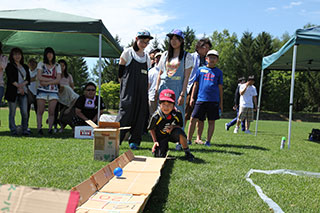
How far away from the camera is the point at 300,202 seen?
281 cm

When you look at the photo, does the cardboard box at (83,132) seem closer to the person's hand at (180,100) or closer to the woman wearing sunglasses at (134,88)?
the woman wearing sunglasses at (134,88)

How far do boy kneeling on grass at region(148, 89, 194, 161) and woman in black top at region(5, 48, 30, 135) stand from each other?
12.5 ft

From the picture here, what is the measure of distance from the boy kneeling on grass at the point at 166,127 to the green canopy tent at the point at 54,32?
263 cm

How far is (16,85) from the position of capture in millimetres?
6668

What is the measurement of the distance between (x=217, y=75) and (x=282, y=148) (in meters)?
2.21

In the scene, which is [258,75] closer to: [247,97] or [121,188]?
[247,97]

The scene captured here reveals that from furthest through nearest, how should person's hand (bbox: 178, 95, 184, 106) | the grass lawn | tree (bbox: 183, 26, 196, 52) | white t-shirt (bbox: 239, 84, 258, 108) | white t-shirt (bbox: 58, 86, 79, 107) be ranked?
tree (bbox: 183, 26, 196, 52), white t-shirt (bbox: 239, 84, 258, 108), white t-shirt (bbox: 58, 86, 79, 107), person's hand (bbox: 178, 95, 184, 106), the grass lawn

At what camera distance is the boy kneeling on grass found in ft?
14.4

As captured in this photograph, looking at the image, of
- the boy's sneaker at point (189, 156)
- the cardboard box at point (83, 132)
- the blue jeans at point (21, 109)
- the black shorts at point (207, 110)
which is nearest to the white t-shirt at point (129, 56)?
the black shorts at point (207, 110)

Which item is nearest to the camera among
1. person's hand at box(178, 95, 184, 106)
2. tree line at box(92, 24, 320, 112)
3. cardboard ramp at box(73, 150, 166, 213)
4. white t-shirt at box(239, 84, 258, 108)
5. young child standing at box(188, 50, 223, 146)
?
cardboard ramp at box(73, 150, 166, 213)

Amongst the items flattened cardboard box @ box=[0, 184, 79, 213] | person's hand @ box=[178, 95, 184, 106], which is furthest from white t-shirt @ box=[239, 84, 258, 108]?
flattened cardboard box @ box=[0, 184, 79, 213]

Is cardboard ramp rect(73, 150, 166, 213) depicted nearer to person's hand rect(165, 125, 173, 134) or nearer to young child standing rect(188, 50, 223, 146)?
person's hand rect(165, 125, 173, 134)

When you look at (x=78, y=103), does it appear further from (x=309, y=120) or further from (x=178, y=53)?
(x=309, y=120)

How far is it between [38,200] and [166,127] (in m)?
3.10
